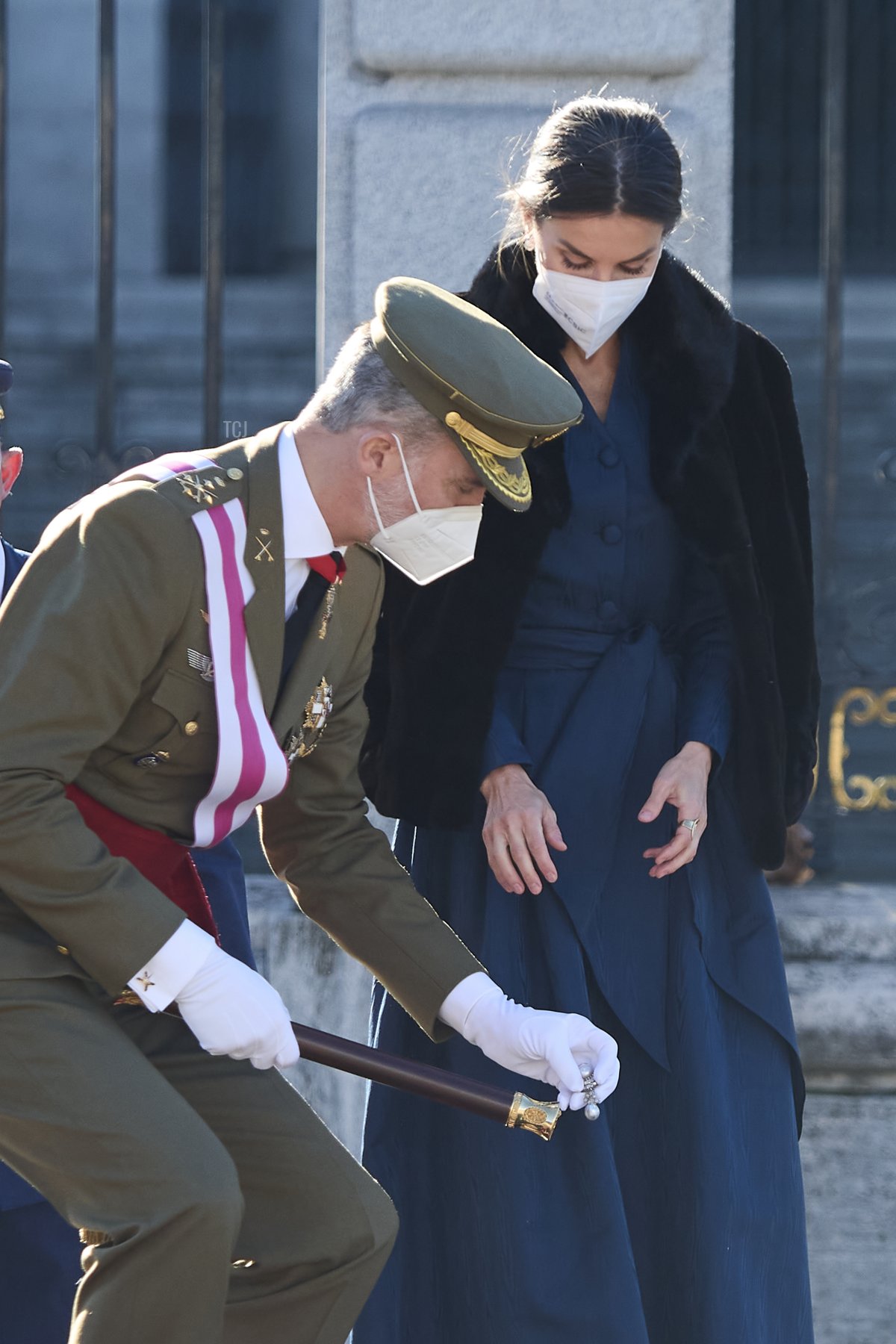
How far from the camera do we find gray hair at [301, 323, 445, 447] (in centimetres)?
232

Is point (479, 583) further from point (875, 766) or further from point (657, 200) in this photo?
point (875, 766)

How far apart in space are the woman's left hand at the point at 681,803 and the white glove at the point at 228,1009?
68cm

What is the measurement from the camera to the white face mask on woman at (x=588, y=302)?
2725 millimetres

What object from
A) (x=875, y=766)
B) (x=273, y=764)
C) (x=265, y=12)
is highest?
(x=265, y=12)

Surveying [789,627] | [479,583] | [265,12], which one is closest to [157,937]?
[479,583]

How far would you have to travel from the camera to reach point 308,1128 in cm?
238

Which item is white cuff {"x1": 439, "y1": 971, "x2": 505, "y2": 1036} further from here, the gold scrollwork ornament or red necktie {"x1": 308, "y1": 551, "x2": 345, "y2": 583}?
the gold scrollwork ornament

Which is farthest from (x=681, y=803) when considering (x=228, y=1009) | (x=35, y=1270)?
(x=35, y=1270)

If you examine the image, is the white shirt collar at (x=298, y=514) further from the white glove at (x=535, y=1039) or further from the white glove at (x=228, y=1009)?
the white glove at (x=535, y=1039)

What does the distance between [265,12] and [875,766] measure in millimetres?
6960

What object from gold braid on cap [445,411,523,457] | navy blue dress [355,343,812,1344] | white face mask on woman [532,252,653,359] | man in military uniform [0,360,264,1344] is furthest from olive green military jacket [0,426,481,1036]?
man in military uniform [0,360,264,1344]

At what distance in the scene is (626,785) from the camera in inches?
113

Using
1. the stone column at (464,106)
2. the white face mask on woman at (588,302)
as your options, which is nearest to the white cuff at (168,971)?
the white face mask on woman at (588,302)

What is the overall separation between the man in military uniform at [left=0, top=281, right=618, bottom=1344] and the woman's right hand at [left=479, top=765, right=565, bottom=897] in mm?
189
